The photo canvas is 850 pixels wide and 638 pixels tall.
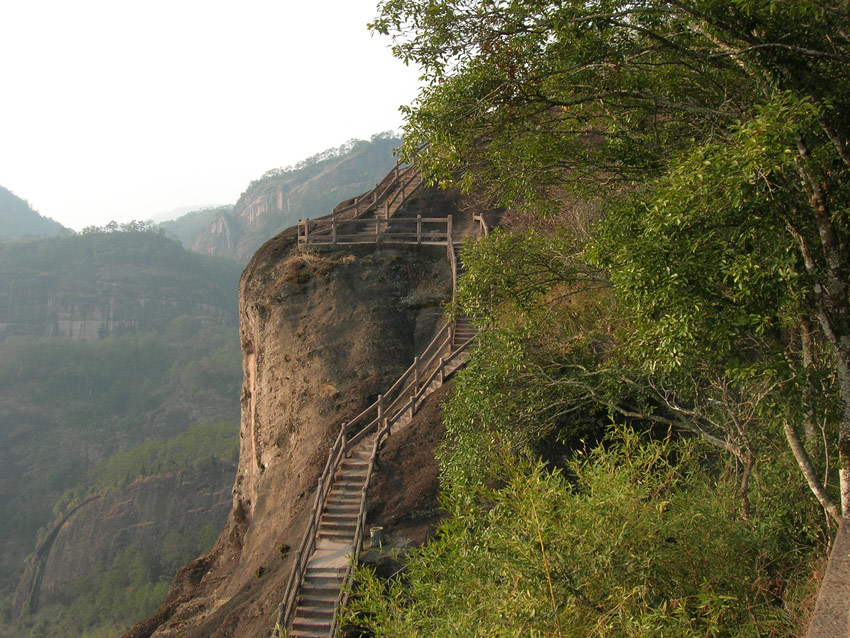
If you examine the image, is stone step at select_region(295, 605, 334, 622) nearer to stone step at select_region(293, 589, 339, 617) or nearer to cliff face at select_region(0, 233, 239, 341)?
stone step at select_region(293, 589, 339, 617)

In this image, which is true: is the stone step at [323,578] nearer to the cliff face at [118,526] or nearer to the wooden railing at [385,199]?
the wooden railing at [385,199]

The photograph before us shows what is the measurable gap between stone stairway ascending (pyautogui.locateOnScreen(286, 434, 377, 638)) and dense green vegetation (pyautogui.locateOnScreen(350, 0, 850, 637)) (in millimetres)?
5429

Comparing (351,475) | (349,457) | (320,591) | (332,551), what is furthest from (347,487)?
(320,591)

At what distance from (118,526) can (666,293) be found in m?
73.3

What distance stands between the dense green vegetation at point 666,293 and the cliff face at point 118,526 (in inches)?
2570

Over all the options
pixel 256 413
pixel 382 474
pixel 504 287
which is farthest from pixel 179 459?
pixel 504 287

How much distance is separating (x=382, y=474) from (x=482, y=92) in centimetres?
1137

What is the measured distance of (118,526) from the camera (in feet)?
226

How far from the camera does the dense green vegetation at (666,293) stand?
7.34m

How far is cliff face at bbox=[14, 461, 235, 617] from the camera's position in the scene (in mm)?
64500

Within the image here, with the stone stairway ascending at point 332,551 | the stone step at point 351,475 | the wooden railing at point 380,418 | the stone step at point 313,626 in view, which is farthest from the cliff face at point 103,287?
the stone step at point 313,626

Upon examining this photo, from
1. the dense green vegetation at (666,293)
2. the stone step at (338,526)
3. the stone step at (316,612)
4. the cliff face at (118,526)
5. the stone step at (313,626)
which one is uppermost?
the dense green vegetation at (666,293)

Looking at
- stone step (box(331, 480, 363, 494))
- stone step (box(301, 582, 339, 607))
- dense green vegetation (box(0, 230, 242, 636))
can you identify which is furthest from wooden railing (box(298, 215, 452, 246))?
dense green vegetation (box(0, 230, 242, 636))

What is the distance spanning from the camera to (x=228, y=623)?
53.5ft
